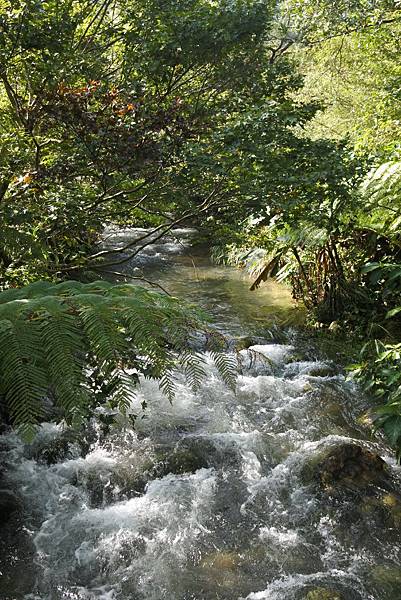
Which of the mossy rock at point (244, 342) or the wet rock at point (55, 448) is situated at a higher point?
the mossy rock at point (244, 342)

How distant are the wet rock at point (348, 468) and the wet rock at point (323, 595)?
107 centimetres

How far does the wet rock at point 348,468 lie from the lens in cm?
450

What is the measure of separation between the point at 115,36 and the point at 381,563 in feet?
17.7

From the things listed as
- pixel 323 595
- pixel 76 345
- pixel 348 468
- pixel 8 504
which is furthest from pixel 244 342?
pixel 76 345

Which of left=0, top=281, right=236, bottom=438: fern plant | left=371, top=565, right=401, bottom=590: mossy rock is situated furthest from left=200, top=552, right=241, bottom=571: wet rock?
left=0, top=281, right=236, bottom=438: fern plant

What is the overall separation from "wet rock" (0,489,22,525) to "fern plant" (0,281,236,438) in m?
2.26

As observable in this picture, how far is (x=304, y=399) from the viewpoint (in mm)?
6145

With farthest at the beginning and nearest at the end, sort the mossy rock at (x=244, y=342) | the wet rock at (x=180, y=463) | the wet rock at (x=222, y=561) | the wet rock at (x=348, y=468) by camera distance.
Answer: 1. the mossy rock at (x=244, y=342)
2. the wet rock at (x=180, y=463)
3. the wet rock at (x=348, y=468)
4. the wet rock at (x=222, y=561)

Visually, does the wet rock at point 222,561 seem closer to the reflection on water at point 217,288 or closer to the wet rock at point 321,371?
the wet rock at point 321,371

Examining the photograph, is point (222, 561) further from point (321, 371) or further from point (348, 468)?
point (321, 371)

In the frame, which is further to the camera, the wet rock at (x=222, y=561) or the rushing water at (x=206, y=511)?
the wet rock at (x=222, y=561)

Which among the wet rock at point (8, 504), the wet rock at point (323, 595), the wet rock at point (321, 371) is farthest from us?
the wet rock at point (321, 371)

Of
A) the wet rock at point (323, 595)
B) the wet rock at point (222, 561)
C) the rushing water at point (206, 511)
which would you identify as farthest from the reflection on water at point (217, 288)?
the wet rock at point (323, 595)

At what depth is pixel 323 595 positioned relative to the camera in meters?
3.44
